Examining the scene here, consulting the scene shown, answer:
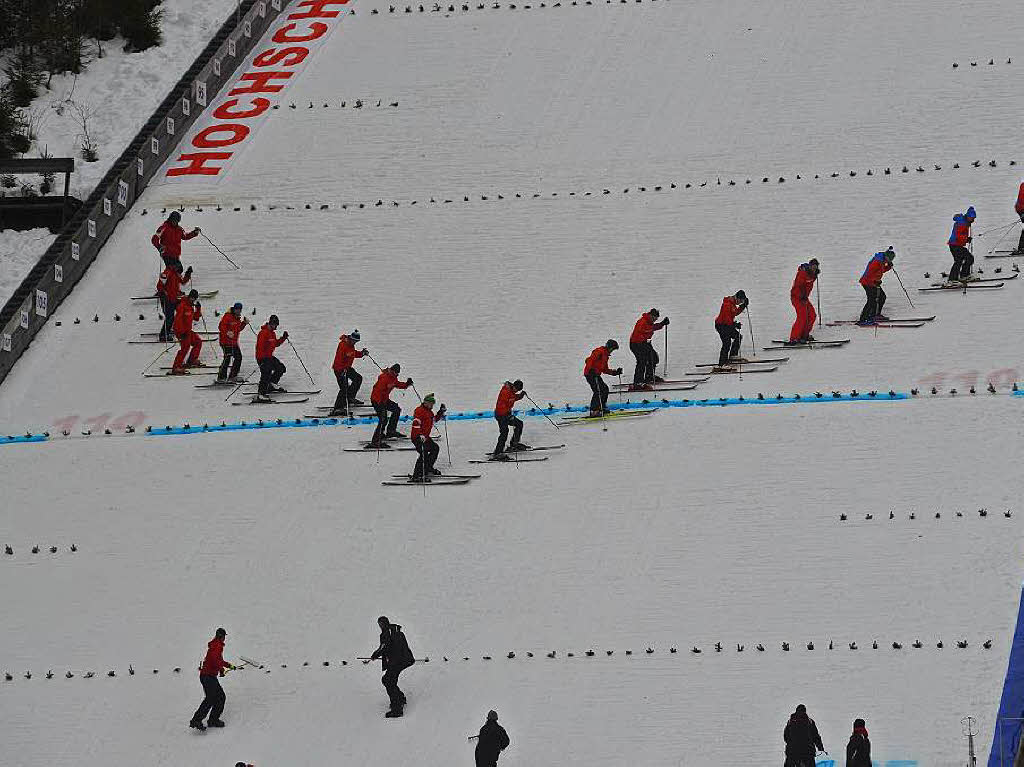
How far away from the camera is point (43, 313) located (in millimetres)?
29578

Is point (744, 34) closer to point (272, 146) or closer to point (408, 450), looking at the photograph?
point (272, 146)

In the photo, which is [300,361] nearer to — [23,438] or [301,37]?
[23,438]

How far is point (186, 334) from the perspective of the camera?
27688 mm

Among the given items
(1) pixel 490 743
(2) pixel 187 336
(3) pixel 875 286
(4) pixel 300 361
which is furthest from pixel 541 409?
(1) pixel 490 743

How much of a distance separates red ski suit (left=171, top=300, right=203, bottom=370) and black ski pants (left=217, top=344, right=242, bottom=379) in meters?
0.45

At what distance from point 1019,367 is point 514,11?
12.5m

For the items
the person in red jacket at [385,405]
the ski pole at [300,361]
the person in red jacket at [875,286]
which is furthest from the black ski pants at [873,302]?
the ski pole at [300,361]

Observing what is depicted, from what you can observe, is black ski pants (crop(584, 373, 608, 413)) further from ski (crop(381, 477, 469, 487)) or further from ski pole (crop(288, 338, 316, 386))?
ski pole (crop(288, 338, 316, 386))

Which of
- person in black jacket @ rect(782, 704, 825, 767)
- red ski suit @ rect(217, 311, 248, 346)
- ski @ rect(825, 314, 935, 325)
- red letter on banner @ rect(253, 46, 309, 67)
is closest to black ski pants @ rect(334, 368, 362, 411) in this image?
red ski suit @ rect(217, 311, 248, 346)

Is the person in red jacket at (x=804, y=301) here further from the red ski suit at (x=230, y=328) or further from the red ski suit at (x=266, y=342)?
the red ski suit at (x=230, y=328)

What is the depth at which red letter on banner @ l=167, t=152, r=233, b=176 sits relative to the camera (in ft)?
106

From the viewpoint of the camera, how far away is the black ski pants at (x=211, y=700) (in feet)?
69.0

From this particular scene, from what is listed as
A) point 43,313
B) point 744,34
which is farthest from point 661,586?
point 744,34

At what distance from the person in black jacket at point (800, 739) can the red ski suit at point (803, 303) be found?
323 inches
